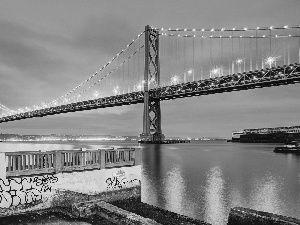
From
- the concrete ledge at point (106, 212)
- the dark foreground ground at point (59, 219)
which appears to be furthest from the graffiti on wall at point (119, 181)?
the concrete ledge at point (106, 212)

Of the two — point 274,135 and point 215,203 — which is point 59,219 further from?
point 274,135

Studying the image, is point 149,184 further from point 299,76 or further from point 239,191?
point 299,76

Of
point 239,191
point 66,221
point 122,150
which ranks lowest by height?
point 239,191

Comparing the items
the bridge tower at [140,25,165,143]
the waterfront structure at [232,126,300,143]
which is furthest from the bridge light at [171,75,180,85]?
the waterfront structure at [232,126,300,143]

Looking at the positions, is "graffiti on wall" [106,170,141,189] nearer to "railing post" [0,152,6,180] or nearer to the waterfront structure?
"railing post" [0,152,6,180]

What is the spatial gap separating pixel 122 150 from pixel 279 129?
120768mm

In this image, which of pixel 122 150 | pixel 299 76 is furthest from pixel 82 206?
pixel 299 76

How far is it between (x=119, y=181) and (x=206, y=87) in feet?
188

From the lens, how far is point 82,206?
7766 mm

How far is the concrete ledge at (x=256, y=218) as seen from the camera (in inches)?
191

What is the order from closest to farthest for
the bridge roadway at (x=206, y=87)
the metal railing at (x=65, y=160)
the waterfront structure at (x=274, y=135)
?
1. the metal railing at (x=65, y=160)
2. the bridge roadway at (x=206, y=87)
3. the waterfront structure at (x=274, y=135)

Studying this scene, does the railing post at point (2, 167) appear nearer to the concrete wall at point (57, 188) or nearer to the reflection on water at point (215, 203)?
the concrete wall at point (57, 188)

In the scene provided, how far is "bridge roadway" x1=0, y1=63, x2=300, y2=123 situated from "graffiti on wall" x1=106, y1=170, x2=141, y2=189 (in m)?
51.0

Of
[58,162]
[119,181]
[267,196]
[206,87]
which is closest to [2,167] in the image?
[58,162]
